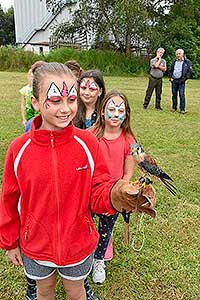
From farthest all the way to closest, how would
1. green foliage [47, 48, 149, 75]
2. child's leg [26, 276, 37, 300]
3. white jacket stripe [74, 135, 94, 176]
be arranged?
1. green foliage [47, 48, 149, 75]
2. child's leg [26, 276, 37, 300]
3. white jacket stripe [74, 135, 94, 176]

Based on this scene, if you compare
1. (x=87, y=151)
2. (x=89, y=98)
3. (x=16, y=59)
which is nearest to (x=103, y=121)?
(x=89, y=98)

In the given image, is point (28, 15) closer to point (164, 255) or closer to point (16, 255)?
point (164, 255)

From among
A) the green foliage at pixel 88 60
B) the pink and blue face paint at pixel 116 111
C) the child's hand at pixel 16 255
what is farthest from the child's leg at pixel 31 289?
the green foliage at pixel 88 60

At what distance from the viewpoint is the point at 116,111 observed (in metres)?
2.47

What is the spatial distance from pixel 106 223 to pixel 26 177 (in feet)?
3.36

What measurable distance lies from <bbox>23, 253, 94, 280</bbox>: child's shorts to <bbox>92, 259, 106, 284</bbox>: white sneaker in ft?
2.57

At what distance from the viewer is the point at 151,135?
700 cm

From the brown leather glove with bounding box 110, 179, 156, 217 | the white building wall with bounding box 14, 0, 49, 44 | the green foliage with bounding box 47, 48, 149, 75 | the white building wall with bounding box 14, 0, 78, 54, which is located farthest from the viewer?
the white building wall with bounding box 14, 0, 49, 44

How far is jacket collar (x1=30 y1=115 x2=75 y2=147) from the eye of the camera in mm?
1639

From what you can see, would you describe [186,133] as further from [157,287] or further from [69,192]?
[69,192]

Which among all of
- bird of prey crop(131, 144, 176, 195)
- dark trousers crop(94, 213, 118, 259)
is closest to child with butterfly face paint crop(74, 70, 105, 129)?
dark trousers crop(94, 213, 118, 259)

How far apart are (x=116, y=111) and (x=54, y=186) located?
95cm

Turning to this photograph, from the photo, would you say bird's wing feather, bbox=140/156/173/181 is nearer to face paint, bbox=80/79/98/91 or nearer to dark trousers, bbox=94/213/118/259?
dark trousers, bbox=94/213/118/259

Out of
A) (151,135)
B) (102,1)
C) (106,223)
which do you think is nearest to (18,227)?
(106,223)
